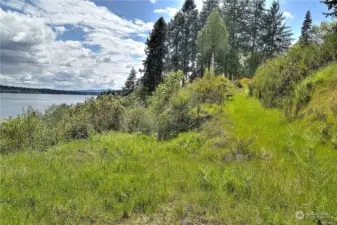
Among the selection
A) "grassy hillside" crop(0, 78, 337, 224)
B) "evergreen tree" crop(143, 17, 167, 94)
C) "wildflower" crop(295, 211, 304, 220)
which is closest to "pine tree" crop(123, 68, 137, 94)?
"evergreen tree" crop(143, 17, 167, 94)

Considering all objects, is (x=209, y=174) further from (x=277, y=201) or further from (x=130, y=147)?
(x=130, y=147)

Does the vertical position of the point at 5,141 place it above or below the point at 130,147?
below

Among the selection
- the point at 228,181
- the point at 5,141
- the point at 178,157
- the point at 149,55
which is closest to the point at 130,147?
the point at 178,157

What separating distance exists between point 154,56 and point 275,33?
821 inches

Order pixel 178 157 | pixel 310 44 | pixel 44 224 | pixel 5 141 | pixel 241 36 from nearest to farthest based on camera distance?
1. pixel 44 224
2. pixel 178 157
3. pixel 310 44
4. pixel 5 141
5. pixel 241 36

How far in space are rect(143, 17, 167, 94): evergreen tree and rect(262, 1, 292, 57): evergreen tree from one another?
1740 centimetres

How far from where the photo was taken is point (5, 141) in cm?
1616

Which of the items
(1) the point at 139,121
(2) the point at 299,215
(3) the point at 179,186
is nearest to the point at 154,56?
(1) the point at 139,121

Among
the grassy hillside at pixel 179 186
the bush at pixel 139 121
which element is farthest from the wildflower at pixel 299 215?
the bush at pixel 139 121

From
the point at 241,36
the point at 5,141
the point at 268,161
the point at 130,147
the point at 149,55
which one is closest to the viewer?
the point at 268,161

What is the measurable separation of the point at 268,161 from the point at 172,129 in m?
6.07

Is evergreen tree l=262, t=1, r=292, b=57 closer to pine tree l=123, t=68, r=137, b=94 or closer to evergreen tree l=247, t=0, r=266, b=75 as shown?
evergreen tree l=247, t=0, r=266, b=75

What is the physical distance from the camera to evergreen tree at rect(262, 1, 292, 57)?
1577 inches

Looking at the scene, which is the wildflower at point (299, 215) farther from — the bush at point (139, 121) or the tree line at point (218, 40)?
the tree line at point (218, 40)
